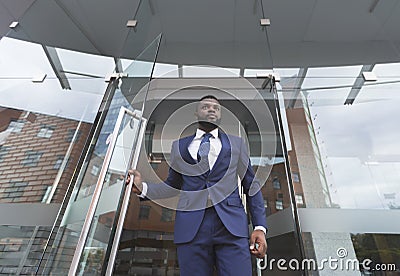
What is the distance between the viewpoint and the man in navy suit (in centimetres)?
115

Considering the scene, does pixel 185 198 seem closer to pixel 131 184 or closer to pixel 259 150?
pixel 131 184

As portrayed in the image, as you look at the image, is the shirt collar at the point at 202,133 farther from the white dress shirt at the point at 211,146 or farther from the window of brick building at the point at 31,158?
the window of brick building at the point at 31,158

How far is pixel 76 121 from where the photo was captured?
2277 millimetres

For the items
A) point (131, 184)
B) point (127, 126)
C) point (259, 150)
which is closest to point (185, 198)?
point (131, 184)

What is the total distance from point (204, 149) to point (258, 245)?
1.80ft

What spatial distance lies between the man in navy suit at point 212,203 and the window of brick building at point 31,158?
1138 mm

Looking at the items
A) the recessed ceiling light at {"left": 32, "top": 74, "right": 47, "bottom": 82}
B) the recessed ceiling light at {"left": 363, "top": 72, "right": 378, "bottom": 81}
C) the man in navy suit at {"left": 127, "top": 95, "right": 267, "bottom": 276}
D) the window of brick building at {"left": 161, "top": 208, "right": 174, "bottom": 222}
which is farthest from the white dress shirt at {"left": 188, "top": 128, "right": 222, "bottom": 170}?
the recessed ceiling light at {"left": 32, "top": 74, "right": 47, "bottom": 82}

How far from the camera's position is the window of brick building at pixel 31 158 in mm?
2005

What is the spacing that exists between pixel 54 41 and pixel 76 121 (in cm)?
80

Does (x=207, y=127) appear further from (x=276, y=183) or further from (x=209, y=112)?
(x=276, y=183)

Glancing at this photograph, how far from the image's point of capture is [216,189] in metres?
1.28

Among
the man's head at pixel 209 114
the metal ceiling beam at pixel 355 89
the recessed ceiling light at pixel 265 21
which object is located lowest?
the man's head at pixel 209 114

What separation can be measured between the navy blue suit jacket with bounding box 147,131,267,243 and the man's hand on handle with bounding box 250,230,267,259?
0.17 ft

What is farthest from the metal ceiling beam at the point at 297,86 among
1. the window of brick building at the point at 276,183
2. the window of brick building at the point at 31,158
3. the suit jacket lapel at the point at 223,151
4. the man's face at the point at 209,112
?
the window of brick building at the point at 31,158
